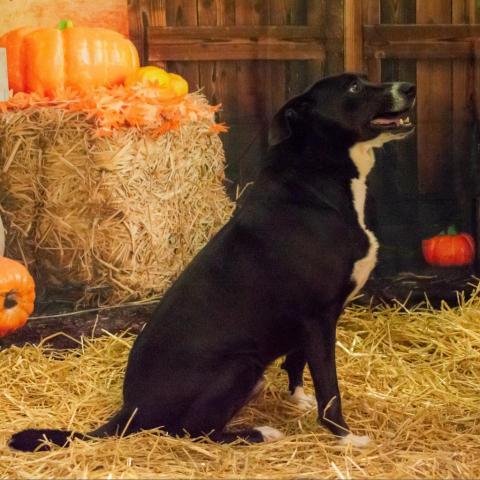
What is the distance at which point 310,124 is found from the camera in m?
3.42

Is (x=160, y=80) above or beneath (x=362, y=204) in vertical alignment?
above

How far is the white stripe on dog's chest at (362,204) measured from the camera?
3.32 metres

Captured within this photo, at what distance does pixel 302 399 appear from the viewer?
3789 millimetres

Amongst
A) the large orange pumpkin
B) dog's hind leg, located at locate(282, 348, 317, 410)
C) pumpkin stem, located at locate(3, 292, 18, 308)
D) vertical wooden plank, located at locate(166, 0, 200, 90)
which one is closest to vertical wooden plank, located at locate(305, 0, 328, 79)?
vertical wooden plank, located at locate(166, 0, 200, 90)

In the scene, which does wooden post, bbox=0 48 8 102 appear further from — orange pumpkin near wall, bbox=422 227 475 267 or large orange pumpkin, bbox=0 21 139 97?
orange pumpkin near wall, bbox=422 227 475 267

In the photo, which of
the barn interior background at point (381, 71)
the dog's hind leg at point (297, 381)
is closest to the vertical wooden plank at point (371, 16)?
the barn interior background at point (381, 71)

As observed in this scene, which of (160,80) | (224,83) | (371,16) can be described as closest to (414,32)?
(371,16)

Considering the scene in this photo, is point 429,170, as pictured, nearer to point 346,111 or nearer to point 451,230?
point 451,230

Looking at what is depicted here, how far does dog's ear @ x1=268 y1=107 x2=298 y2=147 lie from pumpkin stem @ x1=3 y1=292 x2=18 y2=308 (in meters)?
1.67

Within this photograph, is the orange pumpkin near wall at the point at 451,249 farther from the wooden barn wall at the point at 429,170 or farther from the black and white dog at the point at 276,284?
the black and white dog at the point at 276,284

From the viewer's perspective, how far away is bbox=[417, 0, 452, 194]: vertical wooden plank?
5.12 meters

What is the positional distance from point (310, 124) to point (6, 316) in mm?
1837

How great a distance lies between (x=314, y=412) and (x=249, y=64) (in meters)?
2.14

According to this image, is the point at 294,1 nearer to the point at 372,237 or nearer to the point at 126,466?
the point at 372,237
